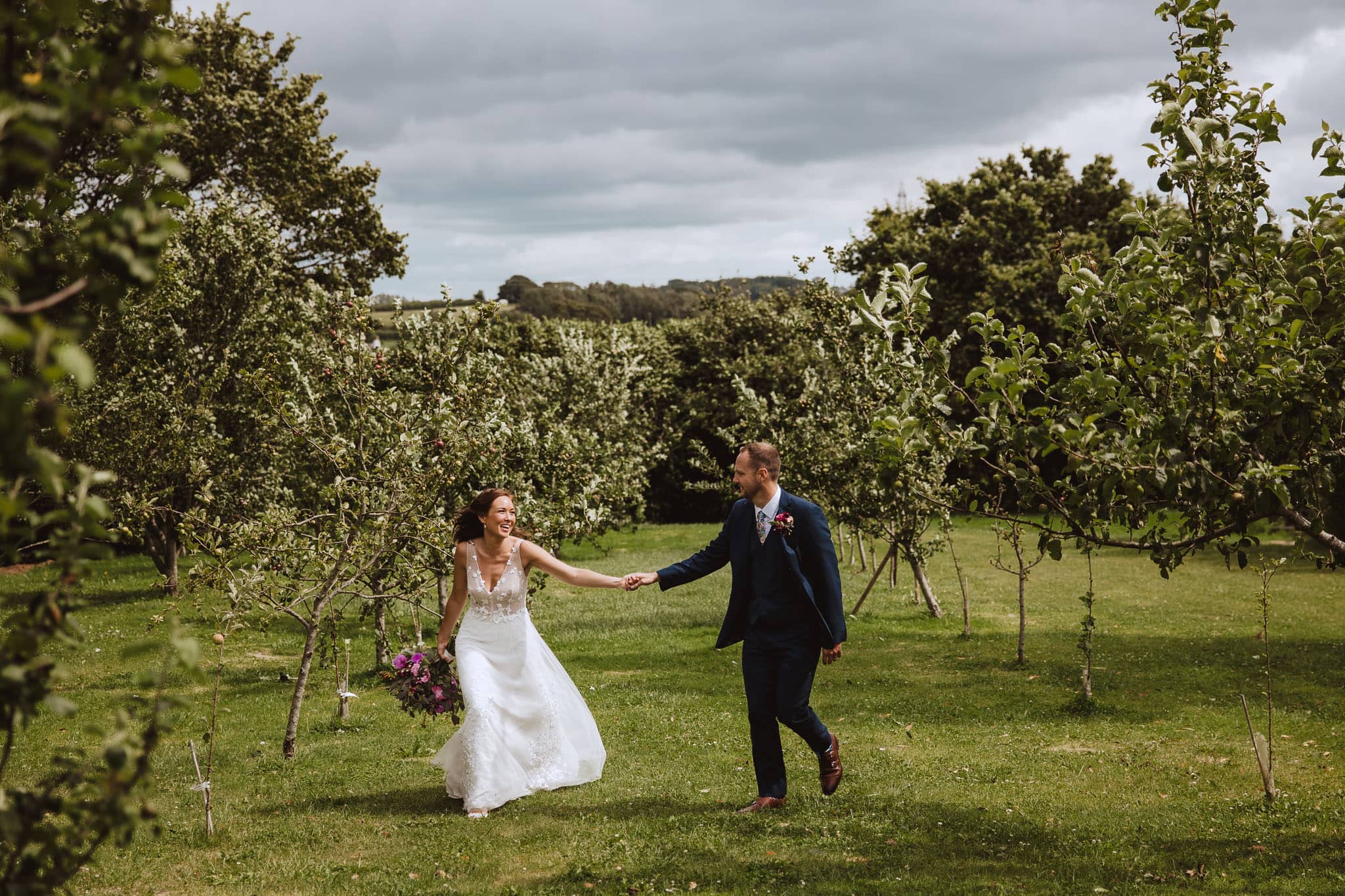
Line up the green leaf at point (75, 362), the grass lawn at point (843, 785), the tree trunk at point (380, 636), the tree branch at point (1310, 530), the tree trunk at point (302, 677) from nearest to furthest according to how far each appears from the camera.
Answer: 1. the green leaf at point (75, 362)
2. the tree branch at point (1310, 530)
3. the grass lawn at point (843, 785)
4. the tree trunk at point (302, 677)
5. the tree trunk at point (380, 636)

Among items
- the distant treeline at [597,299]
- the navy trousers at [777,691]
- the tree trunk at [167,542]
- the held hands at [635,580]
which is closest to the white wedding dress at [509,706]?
the held hands at [635,580]

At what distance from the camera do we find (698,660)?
60.5ft

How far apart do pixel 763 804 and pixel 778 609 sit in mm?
1629

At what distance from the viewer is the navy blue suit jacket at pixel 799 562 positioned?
340 inches

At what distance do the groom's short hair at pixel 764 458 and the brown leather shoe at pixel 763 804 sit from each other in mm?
2654

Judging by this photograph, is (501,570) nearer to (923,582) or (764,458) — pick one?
(764,458)

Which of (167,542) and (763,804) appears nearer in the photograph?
(763,804)

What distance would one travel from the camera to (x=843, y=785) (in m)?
9.82

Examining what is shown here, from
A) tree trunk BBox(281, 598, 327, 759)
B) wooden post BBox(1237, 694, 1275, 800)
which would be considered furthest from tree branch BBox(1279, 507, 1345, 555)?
tree trunk BBox(281, 598, 327, 759)

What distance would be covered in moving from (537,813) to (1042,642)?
1329 cm

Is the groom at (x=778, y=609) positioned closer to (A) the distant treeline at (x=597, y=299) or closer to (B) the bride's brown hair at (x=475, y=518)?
(B) the bride's brown hair at (x=475, y=518)

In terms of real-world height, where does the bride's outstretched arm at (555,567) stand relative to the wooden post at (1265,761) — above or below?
above

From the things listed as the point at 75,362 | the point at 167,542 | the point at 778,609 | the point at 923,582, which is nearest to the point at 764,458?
the point at 778,609

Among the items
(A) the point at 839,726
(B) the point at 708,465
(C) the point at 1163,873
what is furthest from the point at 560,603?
(C) the point at 1163,873
